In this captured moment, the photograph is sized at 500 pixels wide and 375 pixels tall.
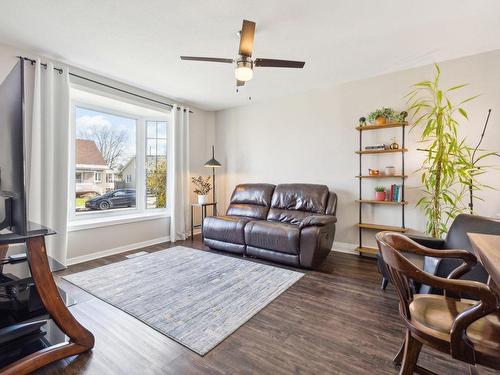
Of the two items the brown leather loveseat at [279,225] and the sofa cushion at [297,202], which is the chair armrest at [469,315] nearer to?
the brown leather loveseat at [279,225]

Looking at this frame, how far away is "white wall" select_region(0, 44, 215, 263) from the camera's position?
2.87m

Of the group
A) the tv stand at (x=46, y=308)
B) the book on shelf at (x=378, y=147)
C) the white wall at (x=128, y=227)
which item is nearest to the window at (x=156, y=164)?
the white wall at (x=128, y=227)

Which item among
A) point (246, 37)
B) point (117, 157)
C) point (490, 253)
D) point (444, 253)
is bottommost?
point (444, 253)

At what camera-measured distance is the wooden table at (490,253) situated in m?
0.84

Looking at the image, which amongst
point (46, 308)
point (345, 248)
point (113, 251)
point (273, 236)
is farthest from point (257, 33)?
point (113, 251)

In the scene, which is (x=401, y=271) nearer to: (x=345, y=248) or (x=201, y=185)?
(x=345, y=248)

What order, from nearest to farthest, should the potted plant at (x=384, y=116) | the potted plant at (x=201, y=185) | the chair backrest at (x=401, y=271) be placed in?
the chair backrest at (x=401, y=271) → the potted plant at (x=384, y=116) → the potted plant at (x=201, y=185)

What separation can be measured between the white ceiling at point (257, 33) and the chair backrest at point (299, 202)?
5.44ft

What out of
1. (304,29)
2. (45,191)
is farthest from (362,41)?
(45,191)

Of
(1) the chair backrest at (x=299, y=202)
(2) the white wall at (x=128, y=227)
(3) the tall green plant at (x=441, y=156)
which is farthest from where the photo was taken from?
(1) the chair backrest at (x=299, y=202)

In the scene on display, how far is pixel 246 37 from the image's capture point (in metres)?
2.04

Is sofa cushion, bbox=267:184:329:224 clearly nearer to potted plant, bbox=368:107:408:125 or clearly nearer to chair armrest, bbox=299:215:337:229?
chair armrest, bbox=299:215:337:229

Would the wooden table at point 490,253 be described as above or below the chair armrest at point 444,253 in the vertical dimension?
above

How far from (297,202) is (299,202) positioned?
0.11 ft
